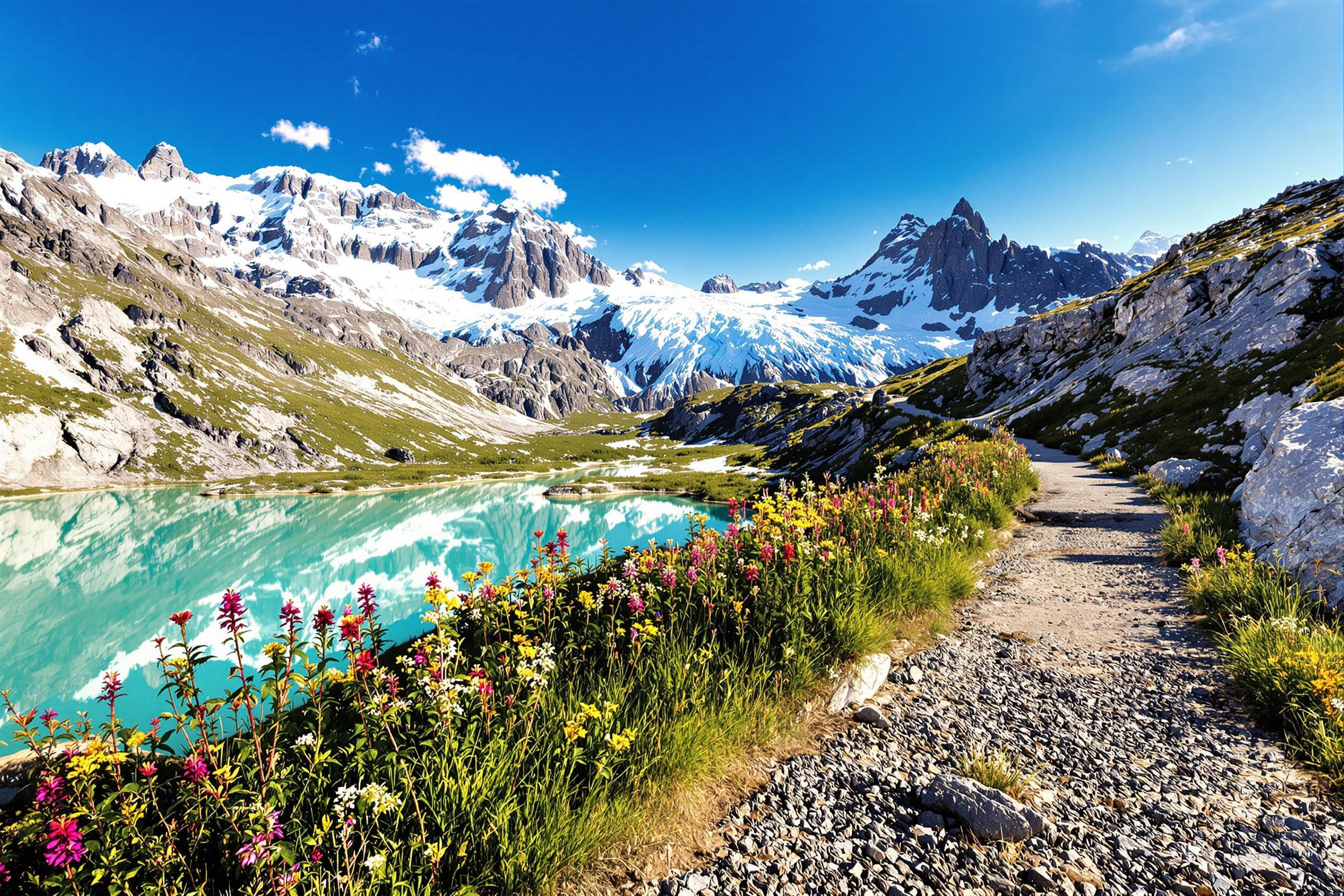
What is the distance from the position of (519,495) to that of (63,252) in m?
232

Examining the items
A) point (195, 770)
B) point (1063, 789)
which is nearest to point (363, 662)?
point (195, 770)

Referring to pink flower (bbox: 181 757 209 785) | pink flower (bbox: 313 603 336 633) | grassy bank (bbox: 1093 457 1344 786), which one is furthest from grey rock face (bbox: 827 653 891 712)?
pink flower (bbox: 181 757 209 785)

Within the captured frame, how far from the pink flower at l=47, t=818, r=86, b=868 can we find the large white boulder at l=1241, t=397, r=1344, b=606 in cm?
1397

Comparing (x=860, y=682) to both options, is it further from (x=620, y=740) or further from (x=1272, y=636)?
(x=1272, y=636)

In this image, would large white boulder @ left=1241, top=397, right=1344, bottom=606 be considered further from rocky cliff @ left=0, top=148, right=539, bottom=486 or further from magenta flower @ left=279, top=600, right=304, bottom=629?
rocky cliff @ left=0, top=148, right=539, bottom=486

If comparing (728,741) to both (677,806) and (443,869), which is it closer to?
(677,806)

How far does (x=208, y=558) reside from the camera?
5794cm

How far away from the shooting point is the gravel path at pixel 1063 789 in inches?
149

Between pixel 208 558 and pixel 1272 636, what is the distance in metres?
81.0

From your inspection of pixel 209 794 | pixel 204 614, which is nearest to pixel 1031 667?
pixel 209 794

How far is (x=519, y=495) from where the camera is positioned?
111875 mm

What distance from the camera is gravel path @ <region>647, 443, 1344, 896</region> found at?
3.78 metres

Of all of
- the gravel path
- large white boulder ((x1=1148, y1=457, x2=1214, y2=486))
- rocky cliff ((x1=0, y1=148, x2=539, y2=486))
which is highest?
rocky cliff ((x1=0, y1=148, x2=539, y2=486))

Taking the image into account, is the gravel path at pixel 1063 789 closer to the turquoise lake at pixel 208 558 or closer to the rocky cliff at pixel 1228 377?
the turquoise lake at pixel 208 558
